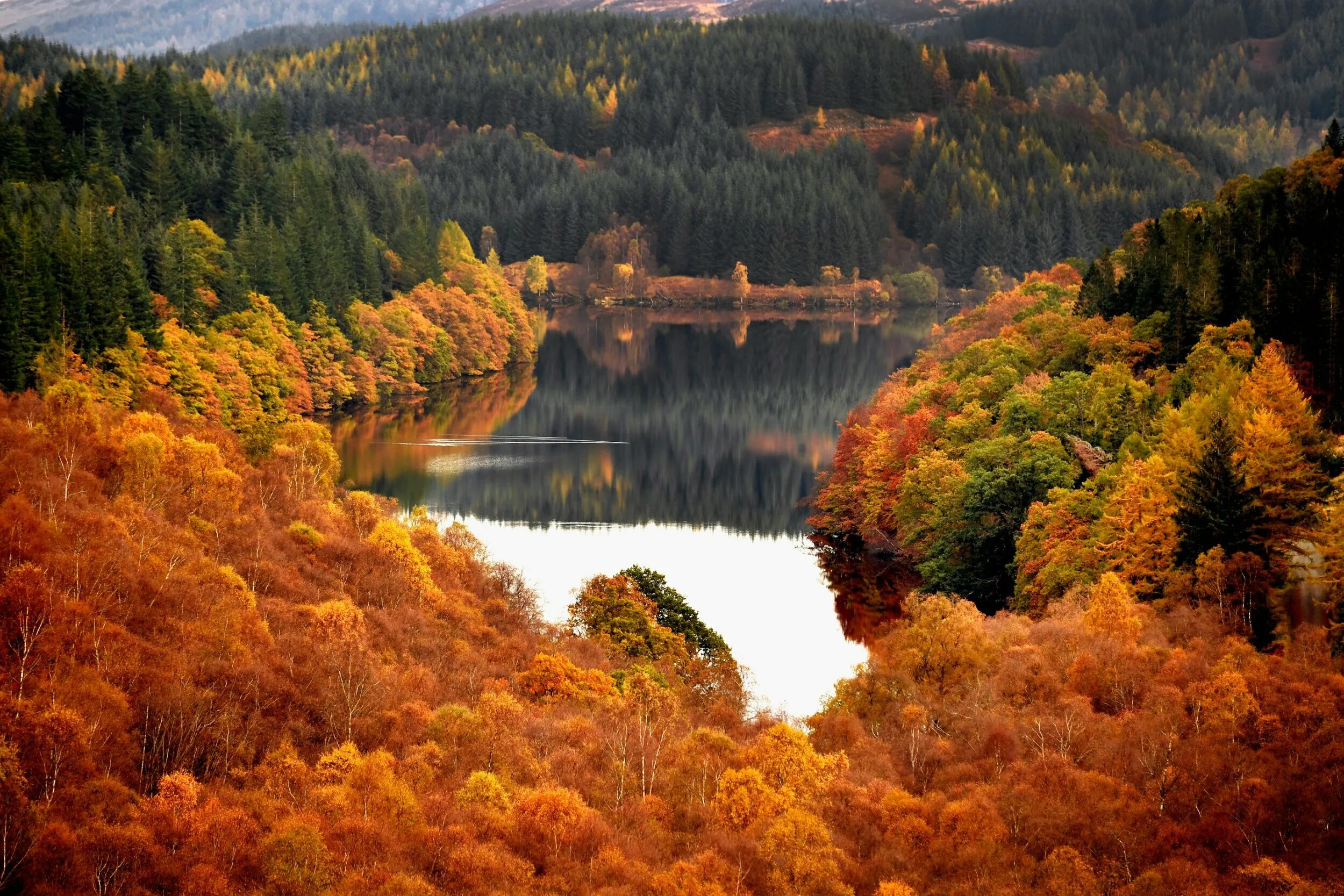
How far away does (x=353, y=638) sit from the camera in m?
55.2

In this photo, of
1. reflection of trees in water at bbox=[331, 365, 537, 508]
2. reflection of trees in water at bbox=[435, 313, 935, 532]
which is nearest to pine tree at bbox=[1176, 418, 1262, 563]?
reflection of trees in water at bbox=[435, 313, 935, 532]

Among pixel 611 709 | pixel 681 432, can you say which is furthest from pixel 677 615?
pixel 681 432

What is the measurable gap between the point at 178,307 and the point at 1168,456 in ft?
248

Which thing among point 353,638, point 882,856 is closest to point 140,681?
point 353,638

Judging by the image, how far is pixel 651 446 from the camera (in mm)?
124688

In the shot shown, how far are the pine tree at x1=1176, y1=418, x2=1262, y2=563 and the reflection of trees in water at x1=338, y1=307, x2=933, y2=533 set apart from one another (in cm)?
3881

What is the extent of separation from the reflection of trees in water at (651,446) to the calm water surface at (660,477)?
0.84 feet

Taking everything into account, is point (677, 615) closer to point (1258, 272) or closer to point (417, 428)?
point (1258, 272)

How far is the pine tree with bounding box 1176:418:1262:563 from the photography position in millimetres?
59219

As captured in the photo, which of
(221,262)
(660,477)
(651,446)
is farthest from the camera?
(221,262)

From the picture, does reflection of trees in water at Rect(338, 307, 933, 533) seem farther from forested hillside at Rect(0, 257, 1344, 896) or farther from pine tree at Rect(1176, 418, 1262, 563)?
pine tree at Rect(1176, 418, 1262, 563)

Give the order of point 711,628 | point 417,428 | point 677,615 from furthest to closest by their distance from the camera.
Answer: point 417,428, point 711,628, point 677,615

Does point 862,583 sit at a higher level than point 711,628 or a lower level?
lower

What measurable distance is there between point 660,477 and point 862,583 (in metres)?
32.2
